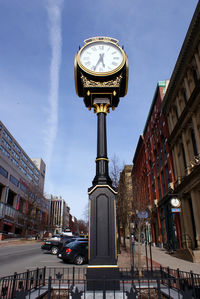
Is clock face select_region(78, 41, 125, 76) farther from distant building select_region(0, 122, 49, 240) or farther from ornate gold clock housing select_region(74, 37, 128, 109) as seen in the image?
distant building select_region(0, 122, 49, 240)

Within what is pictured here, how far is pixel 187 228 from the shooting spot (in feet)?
62.8

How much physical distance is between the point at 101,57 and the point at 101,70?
0.61 meters

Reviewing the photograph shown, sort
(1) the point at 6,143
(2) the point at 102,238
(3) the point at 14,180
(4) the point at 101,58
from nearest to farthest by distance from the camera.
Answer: (2) the point at 102,238
(4) the point at 101,58
(1) the point at 6,143
(3) the point at 14,180

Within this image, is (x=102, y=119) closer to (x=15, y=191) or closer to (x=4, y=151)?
(x=4, y=151)

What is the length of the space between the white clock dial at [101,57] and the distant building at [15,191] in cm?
4644

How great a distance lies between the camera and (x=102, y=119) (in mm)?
7812

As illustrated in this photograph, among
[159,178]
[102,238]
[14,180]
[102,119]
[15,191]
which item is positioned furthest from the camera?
[15,191]

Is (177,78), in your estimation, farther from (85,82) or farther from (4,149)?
(4,149)

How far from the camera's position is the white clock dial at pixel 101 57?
26.2ft

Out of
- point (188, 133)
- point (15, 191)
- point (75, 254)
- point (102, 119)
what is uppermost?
point (15, 191)

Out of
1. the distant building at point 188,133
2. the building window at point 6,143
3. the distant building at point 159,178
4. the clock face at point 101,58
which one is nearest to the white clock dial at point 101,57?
the clock face at point 101,58

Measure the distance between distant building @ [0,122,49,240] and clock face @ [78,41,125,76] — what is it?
46.4 m

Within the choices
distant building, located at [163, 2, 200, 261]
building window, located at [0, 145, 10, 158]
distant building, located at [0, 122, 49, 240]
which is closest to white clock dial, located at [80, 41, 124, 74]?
distant building, located at [163, 2, 200, 261]

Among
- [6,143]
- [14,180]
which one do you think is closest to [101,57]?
[6,143]
